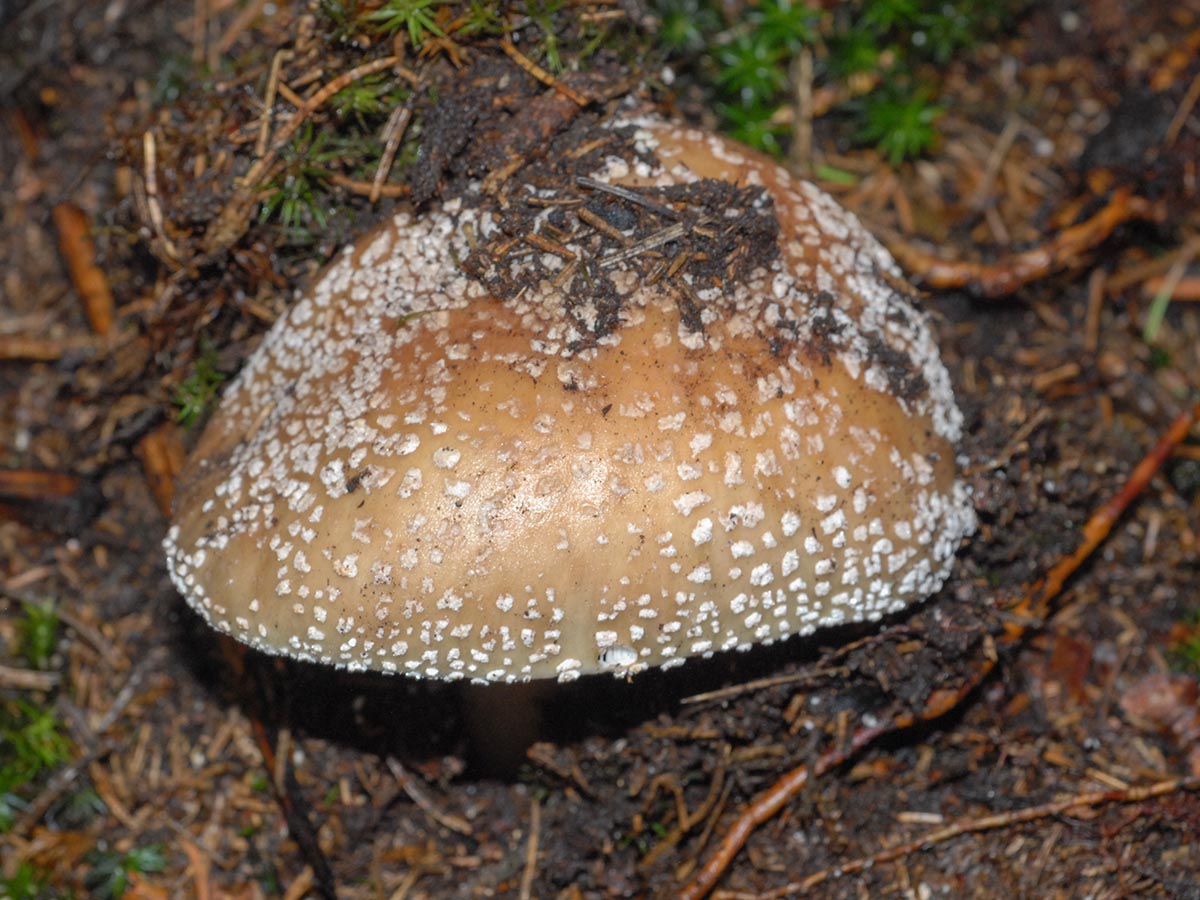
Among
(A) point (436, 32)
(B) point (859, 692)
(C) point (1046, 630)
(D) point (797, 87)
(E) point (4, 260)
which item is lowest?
(C) point (1046, 630)

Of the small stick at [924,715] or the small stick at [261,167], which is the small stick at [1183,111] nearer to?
the small stick at [924,715]

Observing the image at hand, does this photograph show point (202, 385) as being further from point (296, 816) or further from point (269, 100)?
point (296, 816)

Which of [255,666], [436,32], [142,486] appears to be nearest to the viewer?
[436,32]

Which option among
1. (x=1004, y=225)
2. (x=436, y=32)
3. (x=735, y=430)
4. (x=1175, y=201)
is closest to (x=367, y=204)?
(x=436, y=32)

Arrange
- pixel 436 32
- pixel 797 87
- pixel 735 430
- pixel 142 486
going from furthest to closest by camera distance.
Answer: pixel 797 87 < pixel 142 486 < pixel 436 32 < pixel 735 430

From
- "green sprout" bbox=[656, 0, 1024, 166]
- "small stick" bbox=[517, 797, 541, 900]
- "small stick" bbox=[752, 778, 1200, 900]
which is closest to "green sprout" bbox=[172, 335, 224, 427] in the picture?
"small stick" bbox=[517, 797, 541, 900]

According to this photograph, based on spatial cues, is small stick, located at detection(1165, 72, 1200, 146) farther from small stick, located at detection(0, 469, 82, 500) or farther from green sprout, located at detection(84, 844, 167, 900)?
green sprout, located at detection(84, 844, 167, 900)

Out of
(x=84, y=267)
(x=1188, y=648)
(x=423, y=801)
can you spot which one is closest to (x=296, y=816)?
(x=423, y=801)

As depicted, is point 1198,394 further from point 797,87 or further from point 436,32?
point 436,32
